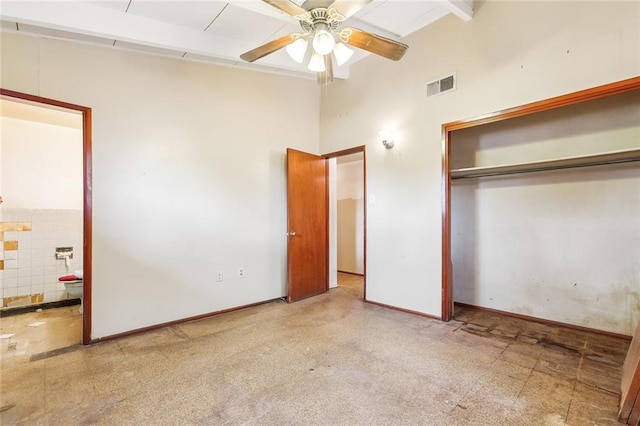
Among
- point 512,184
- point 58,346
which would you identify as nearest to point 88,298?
point 58,346

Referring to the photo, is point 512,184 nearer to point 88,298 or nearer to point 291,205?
point 291,205

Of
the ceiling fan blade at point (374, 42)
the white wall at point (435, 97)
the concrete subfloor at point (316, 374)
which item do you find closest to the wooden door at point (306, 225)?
the white wall at point (435, 97)

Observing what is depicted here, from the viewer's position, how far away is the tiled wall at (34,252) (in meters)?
3.60

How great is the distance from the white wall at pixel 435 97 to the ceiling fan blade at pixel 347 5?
1.75m

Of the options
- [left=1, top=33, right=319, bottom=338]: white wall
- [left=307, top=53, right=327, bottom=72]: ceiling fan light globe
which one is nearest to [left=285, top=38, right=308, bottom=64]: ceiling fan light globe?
[left=307, top=53, right=327, bottom=72]: ceiling fan light globe

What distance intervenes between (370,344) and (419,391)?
0.75 meters

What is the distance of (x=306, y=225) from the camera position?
4.16 m

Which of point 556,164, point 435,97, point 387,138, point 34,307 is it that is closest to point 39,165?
point 34,307

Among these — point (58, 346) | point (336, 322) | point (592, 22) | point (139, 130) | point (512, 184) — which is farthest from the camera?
point (512, 184)

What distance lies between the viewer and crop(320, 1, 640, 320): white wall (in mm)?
2334

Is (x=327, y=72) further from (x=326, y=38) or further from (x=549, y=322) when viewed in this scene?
(x=549, y=322)

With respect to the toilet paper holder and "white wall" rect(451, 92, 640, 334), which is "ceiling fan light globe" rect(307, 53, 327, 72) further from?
the toilet paper holder

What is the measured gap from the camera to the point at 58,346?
104 inches

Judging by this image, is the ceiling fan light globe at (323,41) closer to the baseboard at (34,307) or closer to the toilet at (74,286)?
the toilet at (74,286)
